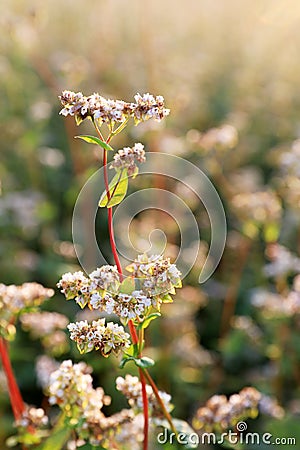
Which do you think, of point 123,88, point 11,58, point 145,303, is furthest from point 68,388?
point 11,58

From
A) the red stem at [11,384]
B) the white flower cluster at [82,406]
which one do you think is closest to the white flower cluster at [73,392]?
the white flower cluster at [82,406]

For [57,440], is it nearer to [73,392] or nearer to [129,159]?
[73,392]

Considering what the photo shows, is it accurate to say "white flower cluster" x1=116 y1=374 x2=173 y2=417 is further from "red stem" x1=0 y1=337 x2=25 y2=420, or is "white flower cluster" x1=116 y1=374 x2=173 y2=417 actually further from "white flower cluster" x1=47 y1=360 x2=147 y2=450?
"red stem" x1=0 y1=337 x2=25 y2=420

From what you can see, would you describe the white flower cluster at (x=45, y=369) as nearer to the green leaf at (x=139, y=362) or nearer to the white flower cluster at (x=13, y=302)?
the white flower cluster at (x=13, y=302)

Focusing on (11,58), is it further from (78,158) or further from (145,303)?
(145,303)

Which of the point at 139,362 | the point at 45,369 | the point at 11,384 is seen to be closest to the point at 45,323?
the point at 45,369

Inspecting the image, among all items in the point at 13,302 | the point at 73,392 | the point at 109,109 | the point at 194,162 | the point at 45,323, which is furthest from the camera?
the point at 194,162
